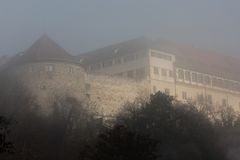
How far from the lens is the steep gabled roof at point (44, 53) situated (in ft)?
153

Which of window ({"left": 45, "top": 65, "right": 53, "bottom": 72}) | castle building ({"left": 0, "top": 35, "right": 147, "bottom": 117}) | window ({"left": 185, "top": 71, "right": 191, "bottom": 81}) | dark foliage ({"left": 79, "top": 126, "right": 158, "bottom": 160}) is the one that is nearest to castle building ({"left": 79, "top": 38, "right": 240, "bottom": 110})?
window ({"left": 185, "top": 71, "right": 191, "bottom": 81})

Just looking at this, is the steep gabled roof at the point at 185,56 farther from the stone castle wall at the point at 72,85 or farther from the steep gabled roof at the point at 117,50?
the stone castle wall at the point at 72,85

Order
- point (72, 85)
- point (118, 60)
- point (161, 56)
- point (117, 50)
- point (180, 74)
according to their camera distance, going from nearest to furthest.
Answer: point (72, 85), point (118, 60), point (161, 56), point (117, 50), point (180, 74)

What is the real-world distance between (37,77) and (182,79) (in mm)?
20632

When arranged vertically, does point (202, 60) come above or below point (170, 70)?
above

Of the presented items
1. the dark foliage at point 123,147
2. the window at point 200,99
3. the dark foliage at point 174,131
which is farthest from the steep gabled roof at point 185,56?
the dark foliage at point 123,147

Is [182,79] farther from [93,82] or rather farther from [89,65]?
[93,82]

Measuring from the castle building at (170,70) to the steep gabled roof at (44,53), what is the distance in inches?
179

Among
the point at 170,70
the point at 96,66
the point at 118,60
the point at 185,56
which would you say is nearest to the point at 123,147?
the point at 118,60

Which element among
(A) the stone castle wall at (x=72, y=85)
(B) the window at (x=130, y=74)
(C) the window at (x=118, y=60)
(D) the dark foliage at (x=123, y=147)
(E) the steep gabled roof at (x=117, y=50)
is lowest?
(D) the dark foliage at (x=123, y=147)

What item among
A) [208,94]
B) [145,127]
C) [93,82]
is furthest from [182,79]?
[145,127]

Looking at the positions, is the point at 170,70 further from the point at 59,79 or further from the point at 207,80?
the point at 59,79

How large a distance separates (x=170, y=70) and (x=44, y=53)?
1727 centimetres

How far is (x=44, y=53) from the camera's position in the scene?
4747 cm
